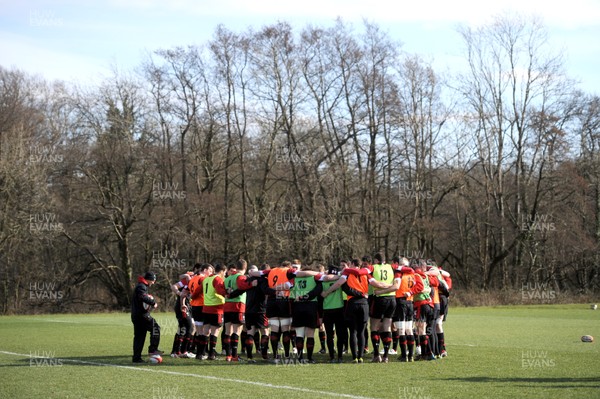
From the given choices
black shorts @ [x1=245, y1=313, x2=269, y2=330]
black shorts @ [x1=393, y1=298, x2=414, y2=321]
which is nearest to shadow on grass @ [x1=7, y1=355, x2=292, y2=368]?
black shorts @ [x1=245, y1=313, x2=269, y2=330]

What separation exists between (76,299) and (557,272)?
101ft

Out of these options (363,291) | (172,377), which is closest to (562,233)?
(363,291)

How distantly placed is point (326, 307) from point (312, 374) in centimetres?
252

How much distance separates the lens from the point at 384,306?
1559 cm

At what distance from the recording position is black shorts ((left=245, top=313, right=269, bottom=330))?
16344mm

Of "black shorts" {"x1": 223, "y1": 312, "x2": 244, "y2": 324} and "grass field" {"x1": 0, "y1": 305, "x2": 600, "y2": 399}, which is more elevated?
"black shorts" {"x1": 223, "y1": 312, "x2": 244, "y2": 324}

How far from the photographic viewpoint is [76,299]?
48.0m

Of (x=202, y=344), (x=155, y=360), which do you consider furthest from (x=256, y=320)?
(x=155, y=360)

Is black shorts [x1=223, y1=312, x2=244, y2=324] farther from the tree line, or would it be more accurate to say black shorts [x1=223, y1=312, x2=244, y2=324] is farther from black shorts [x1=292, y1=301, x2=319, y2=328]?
the tree line

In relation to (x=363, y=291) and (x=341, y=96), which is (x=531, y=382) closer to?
(x=363, y=291)

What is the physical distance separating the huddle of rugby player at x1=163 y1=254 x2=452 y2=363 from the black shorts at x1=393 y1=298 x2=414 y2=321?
2 centimetres

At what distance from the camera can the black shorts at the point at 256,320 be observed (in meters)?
16.3

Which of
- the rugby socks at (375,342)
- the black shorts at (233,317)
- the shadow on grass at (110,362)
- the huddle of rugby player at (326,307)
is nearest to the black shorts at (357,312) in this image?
the huddle of rugby player at (326,307)

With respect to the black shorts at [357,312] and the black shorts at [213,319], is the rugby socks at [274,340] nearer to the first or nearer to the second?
the black shorts at [213,319]
